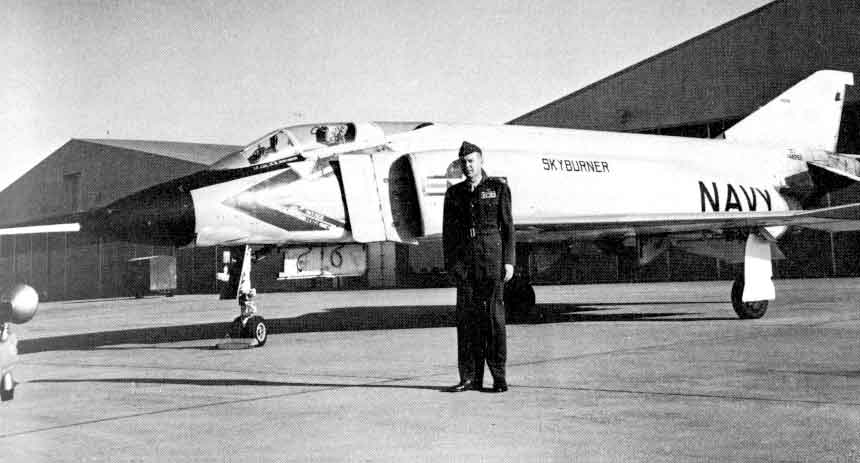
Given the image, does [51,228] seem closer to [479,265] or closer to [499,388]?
[479,265]

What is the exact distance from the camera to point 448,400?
5.51 m

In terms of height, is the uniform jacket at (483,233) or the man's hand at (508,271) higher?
the uniform jacket at (483,233)

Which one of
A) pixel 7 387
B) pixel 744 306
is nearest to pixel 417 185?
pixel 744 306

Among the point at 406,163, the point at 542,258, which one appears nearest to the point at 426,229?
the point at 406,163

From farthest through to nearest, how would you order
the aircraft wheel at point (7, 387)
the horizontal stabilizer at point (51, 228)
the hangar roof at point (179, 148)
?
the hangar roof at point (179, 148)
the horizontal stabilizer at point (51, 228)
the aircraft wheel at point (7, 387)

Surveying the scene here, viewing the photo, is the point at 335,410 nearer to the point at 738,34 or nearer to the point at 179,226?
the point at 179,226

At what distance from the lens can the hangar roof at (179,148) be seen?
3960 cm

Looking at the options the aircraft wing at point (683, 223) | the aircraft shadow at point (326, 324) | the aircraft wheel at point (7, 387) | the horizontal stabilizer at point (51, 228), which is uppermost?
the horizontal stabilizer at point (51, 228)

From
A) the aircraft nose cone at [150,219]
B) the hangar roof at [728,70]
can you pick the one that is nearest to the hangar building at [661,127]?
the hangar roof at [728,70]

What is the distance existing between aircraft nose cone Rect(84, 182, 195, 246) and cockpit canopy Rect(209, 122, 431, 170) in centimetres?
A: 89

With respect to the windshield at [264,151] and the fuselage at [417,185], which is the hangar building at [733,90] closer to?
the fuselage at [417,185]

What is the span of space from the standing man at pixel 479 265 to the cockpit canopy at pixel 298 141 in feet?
15.8

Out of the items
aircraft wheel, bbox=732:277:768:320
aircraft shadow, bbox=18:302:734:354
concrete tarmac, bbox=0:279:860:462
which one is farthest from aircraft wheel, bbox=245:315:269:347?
aircraft wheel, bbox=732:277:768:320

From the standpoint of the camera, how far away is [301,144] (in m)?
10.5
